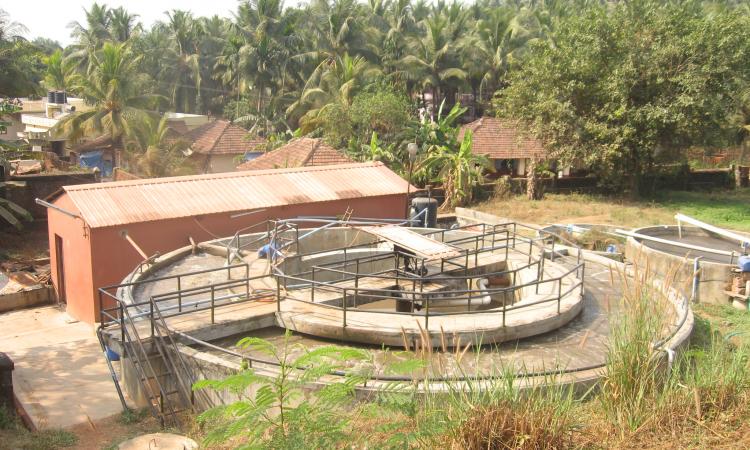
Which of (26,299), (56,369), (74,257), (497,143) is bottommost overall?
(56,369)

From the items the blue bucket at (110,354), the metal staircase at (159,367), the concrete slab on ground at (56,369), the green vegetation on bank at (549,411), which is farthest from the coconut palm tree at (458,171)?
the green vegetation on bank at (549,411)

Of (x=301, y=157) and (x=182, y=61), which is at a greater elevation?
(x=182, y=61)

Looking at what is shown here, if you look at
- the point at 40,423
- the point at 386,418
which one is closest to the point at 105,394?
the point at 40,423

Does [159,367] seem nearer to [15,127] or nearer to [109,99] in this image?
[109,99]

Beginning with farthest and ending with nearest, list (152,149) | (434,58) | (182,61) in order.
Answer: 1. (182,61)
2. (434,58)
3. (152,149)

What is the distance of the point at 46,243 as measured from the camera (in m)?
27.4

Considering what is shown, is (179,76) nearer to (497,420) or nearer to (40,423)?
(40,423)

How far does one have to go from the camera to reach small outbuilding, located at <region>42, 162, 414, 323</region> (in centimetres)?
1805

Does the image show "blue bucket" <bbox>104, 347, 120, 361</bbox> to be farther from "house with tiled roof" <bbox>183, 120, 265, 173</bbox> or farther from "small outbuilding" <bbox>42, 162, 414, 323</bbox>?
"house with tiled roof" <bbox>183, 120, 265, 173</bbox>

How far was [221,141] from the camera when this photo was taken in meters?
37.8

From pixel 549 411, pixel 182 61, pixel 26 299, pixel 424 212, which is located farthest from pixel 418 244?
pixel 182 61

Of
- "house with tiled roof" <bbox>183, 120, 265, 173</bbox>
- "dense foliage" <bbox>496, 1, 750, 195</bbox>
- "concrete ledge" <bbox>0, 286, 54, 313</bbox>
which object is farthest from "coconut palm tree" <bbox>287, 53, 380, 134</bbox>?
"concrete ledge" <bbox>0, 286, 54, 313</bbox>

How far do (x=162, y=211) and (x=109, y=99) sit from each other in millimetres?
17598

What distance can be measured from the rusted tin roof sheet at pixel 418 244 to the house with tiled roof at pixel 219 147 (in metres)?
23.1
